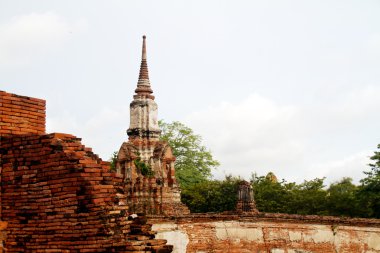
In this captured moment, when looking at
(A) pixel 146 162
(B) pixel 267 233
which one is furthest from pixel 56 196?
(A) pixel 146 162

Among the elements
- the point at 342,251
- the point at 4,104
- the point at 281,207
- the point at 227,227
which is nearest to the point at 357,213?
the point at 281,207

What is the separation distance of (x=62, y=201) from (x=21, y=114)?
145 centimetres

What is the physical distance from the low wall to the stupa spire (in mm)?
12374

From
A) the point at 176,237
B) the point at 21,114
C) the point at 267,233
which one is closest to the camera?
the point at 21,114

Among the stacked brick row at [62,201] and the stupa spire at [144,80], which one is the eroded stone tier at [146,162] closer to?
the stupa spire at [144,80]

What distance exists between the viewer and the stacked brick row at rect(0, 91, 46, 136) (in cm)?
759

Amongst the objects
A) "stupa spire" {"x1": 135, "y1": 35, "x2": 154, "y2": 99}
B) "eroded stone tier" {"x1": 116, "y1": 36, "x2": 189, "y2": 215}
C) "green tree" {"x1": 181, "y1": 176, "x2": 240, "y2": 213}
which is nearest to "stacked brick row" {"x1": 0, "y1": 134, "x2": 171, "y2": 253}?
"eroded stone tier" {"x1": 116, "y1": 36, "x2": 189, "y2": 215}

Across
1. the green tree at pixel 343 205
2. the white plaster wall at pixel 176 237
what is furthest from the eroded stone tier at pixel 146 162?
the green tree at pixel 343 205

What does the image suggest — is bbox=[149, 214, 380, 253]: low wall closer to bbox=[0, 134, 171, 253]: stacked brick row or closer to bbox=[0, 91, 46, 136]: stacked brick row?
bbox=[0, 91, 46, 136]: stacked brick row

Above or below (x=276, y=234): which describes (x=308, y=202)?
above

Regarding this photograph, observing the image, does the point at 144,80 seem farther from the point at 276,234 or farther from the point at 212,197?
the point at 276,234

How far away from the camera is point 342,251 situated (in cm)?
1998

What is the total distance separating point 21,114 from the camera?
25.5ft

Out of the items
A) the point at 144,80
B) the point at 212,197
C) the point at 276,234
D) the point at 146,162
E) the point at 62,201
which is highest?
the point at 144,80
